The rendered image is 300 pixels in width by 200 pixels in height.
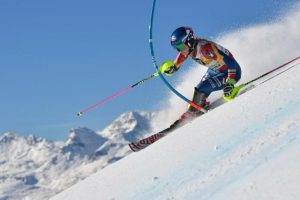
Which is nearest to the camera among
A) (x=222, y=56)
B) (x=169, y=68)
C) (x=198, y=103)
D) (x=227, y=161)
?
(x=227, y=161)

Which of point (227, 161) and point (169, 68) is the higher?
point (169, 68)

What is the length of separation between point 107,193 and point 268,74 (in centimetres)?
702

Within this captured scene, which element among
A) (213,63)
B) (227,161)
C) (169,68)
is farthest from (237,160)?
(169,68)

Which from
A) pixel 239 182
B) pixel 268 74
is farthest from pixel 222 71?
pixel 239 182

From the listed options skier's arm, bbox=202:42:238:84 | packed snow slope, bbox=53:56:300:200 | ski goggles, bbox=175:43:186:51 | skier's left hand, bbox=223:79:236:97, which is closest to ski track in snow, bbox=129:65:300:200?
packed snow slope, bbox=53:56:300:200

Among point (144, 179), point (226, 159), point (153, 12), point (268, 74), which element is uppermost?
point (153, 12)

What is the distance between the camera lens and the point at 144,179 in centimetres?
786

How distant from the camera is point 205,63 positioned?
542 inches

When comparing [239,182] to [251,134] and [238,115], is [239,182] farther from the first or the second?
[238,115]

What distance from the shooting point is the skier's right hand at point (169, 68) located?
46.1 ft

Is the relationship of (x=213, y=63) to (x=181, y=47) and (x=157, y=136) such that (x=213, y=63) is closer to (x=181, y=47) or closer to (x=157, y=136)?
(x=181, y=47)

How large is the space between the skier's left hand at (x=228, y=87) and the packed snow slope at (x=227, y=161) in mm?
3375

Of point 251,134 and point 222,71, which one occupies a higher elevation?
point 222,71

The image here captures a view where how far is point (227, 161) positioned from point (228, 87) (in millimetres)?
6829
